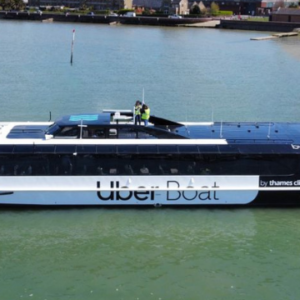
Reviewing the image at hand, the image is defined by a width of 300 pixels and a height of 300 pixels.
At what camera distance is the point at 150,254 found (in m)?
12.8

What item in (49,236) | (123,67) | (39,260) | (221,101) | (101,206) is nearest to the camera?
(39,260)

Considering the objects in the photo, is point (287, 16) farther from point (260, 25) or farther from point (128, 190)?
point (128, 190)

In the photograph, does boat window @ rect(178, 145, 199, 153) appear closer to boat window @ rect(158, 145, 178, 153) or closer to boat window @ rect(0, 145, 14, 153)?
boat window @ rect(158, 145, 178, 153)

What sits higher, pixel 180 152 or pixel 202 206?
pixel 180 152

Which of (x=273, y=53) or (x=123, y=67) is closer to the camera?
(x=123, y=67)

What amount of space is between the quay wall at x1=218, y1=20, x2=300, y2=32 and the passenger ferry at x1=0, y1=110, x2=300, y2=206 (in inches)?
3366

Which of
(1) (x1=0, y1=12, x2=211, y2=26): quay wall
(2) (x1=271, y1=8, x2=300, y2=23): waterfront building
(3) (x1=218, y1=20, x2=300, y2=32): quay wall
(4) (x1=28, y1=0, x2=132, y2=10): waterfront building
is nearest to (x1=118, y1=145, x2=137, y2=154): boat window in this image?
(3) (x1=218, y1=20, x2=300, y2=32): quay wall

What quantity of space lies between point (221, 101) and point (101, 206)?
62.7 ft

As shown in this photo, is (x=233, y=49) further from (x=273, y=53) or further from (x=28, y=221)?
(x=28, y=221)

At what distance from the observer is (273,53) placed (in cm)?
6219

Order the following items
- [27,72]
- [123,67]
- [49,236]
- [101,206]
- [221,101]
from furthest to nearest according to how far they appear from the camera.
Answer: [123,67]
[27,72]
[221,101]
[101,206]
[49,236]

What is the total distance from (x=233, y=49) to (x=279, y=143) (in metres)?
52.3

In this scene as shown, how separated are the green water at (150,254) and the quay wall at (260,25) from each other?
86.5m

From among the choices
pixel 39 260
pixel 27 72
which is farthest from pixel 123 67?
pixel 39 260
